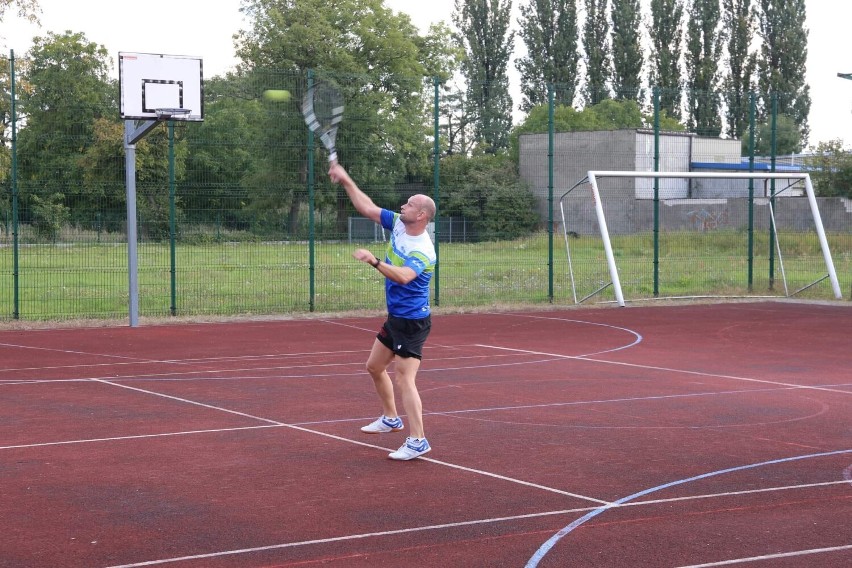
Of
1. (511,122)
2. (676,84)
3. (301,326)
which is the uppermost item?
(676,84)

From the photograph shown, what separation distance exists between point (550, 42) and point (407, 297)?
60.7 meters

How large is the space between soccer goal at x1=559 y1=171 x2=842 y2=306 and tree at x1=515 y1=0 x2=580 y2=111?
140 feet

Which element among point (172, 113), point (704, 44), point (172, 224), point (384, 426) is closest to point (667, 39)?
point (704, 44)

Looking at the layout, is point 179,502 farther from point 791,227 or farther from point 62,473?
point 791,227

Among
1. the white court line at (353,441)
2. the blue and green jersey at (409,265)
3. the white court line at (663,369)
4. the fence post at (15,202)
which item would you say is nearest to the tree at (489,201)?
the white court line at (663,369)

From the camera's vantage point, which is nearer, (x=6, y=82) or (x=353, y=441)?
(x=353, y=441)

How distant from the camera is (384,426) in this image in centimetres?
881

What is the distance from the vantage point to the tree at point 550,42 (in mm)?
66312

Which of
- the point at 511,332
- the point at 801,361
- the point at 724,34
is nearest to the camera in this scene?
the point at 801,361

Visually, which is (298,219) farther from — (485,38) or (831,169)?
(485,38)

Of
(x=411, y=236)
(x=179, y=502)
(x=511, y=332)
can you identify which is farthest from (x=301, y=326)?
(x=179, y=502)

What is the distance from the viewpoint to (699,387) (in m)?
11.5

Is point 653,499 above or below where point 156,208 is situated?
below

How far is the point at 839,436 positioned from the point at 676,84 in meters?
58.8
